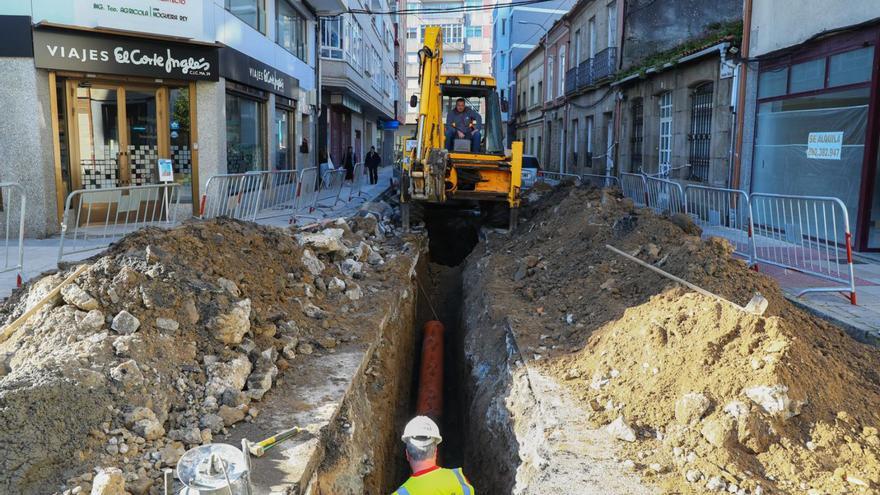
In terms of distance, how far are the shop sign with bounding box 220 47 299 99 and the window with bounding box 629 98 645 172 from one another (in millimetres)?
10345

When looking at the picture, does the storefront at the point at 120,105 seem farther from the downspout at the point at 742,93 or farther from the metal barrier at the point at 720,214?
the downspout at the point at 742,93

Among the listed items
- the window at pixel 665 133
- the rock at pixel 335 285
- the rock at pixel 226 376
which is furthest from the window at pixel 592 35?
the rock at pixel 226 376

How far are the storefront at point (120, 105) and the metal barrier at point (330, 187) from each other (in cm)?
350

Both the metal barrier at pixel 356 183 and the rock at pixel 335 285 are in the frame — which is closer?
the rock at pixel 335 285

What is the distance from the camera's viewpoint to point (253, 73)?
14367mm

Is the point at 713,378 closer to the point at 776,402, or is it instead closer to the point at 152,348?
the point at 776,402

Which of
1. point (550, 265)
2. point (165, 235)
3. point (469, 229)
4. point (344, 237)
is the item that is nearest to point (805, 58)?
point (550, 265)

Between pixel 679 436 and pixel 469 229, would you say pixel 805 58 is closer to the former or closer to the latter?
pixel 469 229

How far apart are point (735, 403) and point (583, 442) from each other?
95cm

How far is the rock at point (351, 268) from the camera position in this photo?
819 cm

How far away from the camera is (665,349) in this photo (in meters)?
4.68

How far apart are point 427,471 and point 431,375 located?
13.6ft

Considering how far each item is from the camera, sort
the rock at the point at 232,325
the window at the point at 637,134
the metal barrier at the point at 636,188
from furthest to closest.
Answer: the window at the point at 637,134 < the metal barrier at the point at 636,188 < the rock at the point at 232,325

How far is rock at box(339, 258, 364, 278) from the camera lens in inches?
322
